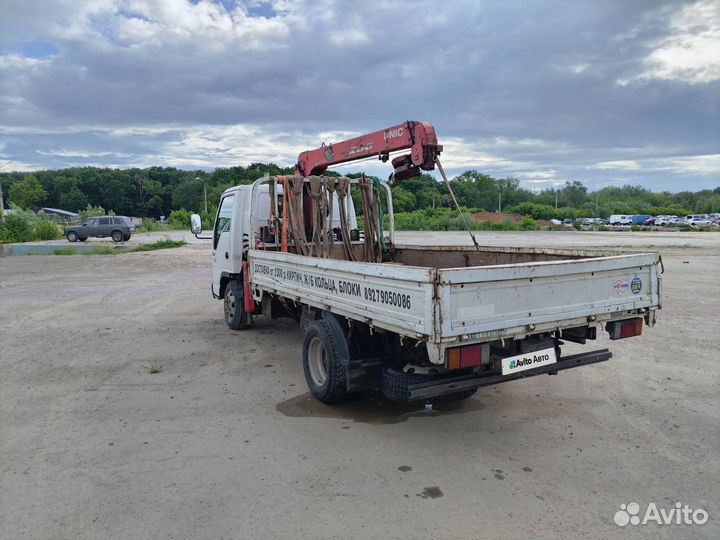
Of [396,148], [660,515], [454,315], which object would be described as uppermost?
[396,148]

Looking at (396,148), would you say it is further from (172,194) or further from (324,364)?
(172,194)

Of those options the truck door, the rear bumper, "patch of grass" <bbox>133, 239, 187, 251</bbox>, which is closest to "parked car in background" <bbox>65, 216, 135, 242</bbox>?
"patch of grass" <bbox>133, 239, 187, 251</bbox>

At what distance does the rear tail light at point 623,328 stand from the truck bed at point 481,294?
0.09 metres

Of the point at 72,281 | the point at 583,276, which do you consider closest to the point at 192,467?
the point at 583,276

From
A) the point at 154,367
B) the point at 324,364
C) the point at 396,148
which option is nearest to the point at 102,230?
the point at 154,367

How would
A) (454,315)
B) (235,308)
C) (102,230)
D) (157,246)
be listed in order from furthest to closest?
(102,230) < (157,246) < (235,308) < (454,315)

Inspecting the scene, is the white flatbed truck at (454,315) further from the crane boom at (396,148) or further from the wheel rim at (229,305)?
the wheel rim at (229,305)

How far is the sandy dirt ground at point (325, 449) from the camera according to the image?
313 cm

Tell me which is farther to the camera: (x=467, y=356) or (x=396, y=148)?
(x=396, y=148)

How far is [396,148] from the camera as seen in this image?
623cm

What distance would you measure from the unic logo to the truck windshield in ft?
21.0

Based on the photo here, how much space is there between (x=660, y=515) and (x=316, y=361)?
3072 mm

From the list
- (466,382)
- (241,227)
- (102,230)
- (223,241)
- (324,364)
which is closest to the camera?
(466,382)

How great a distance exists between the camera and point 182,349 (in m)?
7.18
